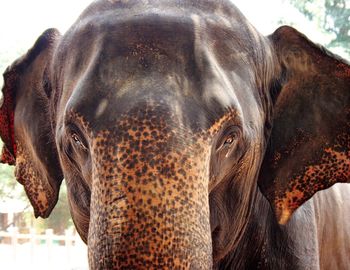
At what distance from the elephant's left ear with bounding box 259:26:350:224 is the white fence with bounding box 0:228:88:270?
503 centimetres

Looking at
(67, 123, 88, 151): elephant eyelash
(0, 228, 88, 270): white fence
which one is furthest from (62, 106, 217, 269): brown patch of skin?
(0, 228, 88, 270): white fence

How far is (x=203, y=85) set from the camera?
0.93 meters

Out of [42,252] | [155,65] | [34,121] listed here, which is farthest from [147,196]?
[42,252]

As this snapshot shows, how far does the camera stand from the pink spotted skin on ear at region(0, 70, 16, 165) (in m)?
1.46

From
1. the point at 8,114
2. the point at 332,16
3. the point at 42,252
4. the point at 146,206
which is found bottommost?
the point at 42,252

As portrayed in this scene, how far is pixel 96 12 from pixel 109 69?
0.19 meters

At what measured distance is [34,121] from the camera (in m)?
1.47

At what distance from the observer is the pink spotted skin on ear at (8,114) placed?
146cm

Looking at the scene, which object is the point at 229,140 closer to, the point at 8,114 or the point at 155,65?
the point at 155,65

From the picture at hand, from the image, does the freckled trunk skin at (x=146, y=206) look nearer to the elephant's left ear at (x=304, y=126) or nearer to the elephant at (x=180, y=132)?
the elephant at (x=180, y=132)

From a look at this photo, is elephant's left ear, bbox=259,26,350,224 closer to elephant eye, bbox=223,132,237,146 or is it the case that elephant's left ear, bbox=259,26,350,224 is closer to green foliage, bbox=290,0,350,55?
elephant eye, bbox=223,132,237,146

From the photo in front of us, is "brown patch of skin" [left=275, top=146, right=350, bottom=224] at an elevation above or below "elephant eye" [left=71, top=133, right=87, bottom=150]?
below

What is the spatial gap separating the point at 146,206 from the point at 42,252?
5.87m

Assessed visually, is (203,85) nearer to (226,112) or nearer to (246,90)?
(226,112)
